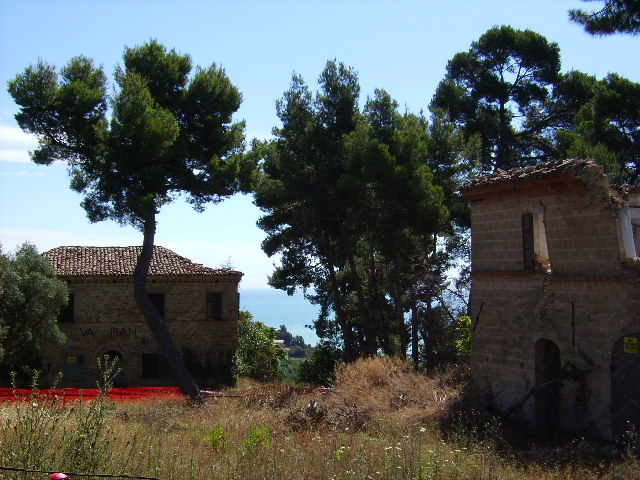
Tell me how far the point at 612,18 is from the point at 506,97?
14226 mm

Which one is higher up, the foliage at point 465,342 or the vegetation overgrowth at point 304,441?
the foliage at point 465,342

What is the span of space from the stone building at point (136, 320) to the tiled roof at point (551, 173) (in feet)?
59.3

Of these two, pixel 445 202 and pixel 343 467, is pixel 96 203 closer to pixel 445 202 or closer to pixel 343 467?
pixel 445 202

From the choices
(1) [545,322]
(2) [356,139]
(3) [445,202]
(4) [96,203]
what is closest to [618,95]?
(3) [445,202]

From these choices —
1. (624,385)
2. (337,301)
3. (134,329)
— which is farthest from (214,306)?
(624,385)

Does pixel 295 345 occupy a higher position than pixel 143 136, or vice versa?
pixel 143 136

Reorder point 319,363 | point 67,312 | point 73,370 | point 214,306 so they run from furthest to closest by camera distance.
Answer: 1. point 319,363
2. point 214,306
3. point 67,312
4. point 73,370

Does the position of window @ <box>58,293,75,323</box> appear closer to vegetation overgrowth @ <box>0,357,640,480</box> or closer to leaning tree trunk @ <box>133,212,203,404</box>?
leaning tree trunk @ <box>133,212,203,404</box>

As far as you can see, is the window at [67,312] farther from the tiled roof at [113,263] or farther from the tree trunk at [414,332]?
the tree trunk at [414,332]

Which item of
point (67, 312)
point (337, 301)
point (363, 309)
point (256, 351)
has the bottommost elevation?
point (256, 351)

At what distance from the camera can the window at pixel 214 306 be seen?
30.0 m

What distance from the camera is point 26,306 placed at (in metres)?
24.5

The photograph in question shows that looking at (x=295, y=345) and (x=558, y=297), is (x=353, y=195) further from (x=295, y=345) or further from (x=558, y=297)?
(x=295, y=345)

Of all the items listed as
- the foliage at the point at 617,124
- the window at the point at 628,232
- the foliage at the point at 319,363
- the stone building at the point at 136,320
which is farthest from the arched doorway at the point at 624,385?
the stone building at the point at 136,320
